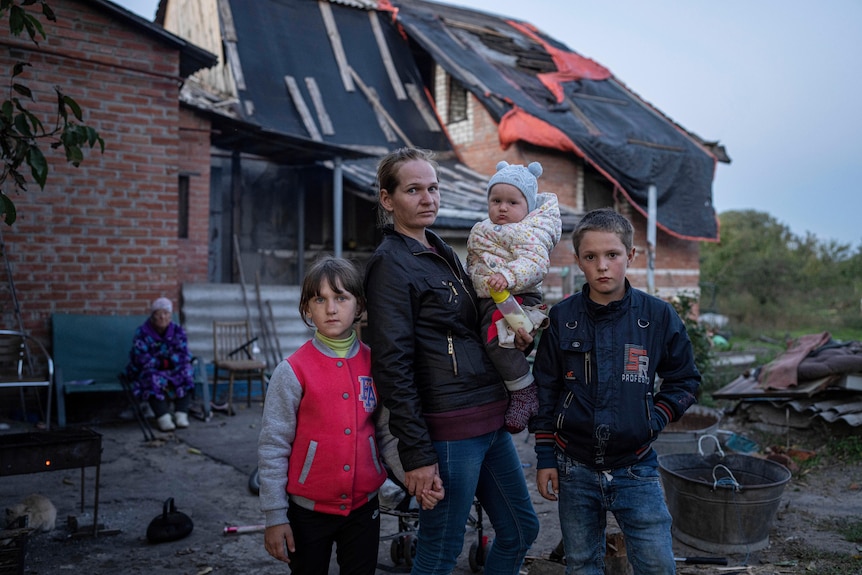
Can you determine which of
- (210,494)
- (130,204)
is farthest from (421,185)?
(130,204)

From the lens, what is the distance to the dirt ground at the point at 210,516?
399 centimetres

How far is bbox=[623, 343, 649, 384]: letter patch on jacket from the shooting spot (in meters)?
2.52

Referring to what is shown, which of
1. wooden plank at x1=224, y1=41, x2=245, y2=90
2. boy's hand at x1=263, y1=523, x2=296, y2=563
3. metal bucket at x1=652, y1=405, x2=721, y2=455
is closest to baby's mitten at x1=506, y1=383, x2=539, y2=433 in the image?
boy's hand at x1=263, y1=523, x2=296, y2=563

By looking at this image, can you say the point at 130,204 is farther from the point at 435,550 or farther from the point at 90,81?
the point at 435,550

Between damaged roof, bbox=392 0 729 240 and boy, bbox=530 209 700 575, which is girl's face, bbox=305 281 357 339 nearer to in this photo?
boy, bbox=530 209 700 575

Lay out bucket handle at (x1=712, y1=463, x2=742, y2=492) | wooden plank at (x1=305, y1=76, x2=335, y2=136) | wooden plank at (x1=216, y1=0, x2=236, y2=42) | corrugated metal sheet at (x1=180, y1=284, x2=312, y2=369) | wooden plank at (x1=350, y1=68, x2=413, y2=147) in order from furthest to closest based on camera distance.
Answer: wooden plank at (x1=350, y1=68, x2=413, y2=147)
wooden plank at (x1=216, y1=0, x2=236, y2=42)
wooden plank at (x1=305, y1=76, x2=335, y2=136)
corrugated metal sheet at (x1=180, y1=284, x2=312, y2=369)
bucket handle at (x1=712, y1=463, x2=742, y2=492)

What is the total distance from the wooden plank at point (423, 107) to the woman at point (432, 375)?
41.9 feet

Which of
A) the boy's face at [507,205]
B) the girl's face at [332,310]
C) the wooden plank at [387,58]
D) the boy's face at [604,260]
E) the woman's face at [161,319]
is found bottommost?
the woman's face at [161,319]

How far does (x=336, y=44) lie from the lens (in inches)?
572

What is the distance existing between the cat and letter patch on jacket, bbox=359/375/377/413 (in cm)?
298

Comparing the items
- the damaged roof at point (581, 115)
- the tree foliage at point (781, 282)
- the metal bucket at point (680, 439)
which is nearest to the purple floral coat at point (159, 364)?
the metal bucket at point (680, 439)

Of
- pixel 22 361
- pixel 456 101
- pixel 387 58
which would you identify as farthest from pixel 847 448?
pixel 387 58

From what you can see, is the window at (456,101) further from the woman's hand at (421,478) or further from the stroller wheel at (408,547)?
the woman's hand at (421,478)

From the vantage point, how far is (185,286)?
9.17 meters
